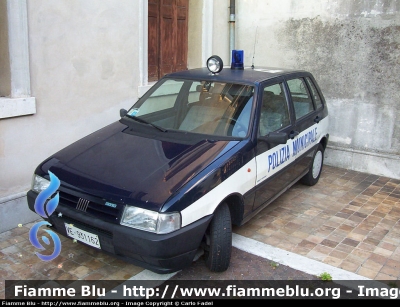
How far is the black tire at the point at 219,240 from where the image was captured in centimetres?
352

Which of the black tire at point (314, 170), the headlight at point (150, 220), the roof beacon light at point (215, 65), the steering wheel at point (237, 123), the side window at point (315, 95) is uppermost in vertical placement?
the roof beacon light at point (215, 65)

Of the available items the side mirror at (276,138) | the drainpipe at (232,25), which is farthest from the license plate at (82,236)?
the drainpipe at (232,25)

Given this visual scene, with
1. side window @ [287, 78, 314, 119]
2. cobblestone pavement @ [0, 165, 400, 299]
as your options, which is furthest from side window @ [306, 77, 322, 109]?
cobblestone pavement @ [0, 165, 400, 299]

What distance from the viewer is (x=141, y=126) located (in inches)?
168

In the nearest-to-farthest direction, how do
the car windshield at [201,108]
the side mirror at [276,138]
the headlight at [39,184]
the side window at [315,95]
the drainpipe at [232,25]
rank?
the headlight at [39,184]
the side mirror at [276,138]
the car windshield at [201,108]
the side window at [315,95]
the drainpipe at [232,25]

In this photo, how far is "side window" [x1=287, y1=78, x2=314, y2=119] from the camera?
196 inches

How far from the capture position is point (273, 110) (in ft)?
14.5

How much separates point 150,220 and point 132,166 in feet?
2.04

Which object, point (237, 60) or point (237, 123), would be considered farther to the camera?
point (237, 60)

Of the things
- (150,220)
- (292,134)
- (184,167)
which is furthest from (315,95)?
(150,220)

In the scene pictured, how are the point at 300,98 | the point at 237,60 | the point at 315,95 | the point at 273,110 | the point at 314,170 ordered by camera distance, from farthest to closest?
the point at 314,170, the point at 315,95, the point at 300,98, the point at 237,60, the point at 273,110

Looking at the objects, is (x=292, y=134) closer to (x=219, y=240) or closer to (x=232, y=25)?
(x=219, y=240)

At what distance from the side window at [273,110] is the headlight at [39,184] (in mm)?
2100

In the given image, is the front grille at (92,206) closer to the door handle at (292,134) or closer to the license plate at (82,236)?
the license plate at (82,236)
